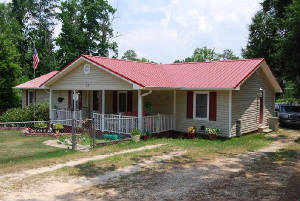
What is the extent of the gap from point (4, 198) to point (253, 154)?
8711mm

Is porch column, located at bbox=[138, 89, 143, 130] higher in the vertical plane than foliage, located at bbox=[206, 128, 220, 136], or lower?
higher

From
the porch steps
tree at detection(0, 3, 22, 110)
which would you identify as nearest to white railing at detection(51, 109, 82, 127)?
tree at detection(0, 3, 22, 110)

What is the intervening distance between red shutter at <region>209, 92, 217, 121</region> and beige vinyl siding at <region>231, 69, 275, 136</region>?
0.88 metres

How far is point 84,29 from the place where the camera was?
4034 cm

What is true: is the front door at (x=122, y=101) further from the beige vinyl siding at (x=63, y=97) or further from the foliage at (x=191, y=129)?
the foliage at (x=191, y=129)

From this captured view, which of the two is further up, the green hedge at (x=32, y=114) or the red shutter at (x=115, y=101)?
the red shutter at (x=115, y=101)

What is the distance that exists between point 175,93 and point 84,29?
27.9 metres

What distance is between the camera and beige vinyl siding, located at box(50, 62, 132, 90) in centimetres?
1491

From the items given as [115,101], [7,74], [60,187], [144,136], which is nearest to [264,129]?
[144,136]

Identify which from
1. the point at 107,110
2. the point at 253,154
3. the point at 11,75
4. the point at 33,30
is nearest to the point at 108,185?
the point at 253,154

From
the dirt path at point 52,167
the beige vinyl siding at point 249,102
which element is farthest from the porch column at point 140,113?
the beige vinyl siding at point 249,102

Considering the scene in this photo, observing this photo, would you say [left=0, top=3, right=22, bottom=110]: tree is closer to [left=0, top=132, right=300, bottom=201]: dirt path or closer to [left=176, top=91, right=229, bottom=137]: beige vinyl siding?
[left=176, top=91, right=229, bottom=137]: beige vinyl siding

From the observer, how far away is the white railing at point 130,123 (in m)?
14.4

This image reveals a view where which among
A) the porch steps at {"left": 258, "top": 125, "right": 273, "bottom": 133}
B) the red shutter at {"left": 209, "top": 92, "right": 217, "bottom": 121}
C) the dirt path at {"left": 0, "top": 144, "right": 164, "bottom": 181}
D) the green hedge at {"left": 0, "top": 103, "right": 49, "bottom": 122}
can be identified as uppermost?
the red shutter at {"left": 209, "top": 92, "right": 217, "bottom": 121}
